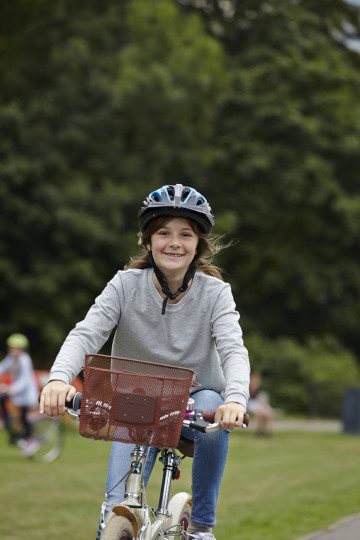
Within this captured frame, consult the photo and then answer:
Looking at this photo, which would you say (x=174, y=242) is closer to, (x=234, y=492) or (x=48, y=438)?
(x=234, y=492)

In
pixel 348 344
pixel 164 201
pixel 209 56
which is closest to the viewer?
pixel 164 201

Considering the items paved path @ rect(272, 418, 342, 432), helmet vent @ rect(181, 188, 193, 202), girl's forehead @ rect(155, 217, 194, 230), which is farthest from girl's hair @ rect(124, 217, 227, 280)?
paved path @ rect(272, 418, 342, 432)

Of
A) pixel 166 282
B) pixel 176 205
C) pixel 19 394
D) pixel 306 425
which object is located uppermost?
pixel 306 425

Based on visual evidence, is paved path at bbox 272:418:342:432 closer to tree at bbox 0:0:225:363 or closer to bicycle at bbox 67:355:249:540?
tree at bbox 0:0:225:363

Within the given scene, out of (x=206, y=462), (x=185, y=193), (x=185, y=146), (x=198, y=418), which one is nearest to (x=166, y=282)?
(x=185, y=193)

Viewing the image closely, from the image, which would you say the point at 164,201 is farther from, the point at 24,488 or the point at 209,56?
the point at 209,56

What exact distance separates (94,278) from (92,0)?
10028 mm

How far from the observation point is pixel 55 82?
29.0 metres

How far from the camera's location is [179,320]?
4.09m

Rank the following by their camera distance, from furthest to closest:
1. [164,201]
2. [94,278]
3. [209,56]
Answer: [209,56] < [94,278] < [164,201]

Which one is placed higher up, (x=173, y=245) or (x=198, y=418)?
(x=173, y=245)

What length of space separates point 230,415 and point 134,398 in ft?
1.26

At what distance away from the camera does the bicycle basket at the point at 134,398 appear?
3.52 m

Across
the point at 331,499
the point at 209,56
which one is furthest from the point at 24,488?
the point at 209,56
